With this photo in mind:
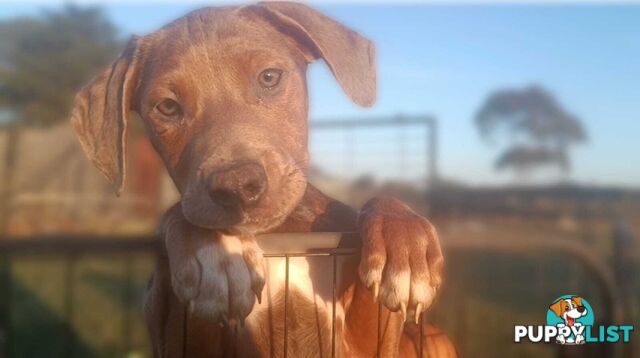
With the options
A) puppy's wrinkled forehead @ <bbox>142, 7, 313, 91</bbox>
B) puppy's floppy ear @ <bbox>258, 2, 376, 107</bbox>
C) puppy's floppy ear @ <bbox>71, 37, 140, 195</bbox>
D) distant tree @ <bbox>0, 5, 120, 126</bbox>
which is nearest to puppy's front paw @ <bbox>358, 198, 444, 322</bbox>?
puppy's floppy ear @ <bbox>258, 2, 376, 107</bbox>

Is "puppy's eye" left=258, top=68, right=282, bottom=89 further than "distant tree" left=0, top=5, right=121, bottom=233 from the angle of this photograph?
No

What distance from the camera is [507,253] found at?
5.59 ft

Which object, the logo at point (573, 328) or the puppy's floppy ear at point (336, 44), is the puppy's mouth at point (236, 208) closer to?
the puppy's floppy ear at point (336, 44)

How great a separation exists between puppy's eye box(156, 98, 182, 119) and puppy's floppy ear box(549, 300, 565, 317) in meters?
1.13

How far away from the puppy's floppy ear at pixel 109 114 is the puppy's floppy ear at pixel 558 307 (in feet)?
4.02

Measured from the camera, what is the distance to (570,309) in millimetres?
1688

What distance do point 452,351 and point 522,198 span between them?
0.51m

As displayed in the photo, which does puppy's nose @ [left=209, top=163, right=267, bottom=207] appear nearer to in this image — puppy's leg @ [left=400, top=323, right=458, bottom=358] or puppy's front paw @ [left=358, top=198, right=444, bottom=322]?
puppy's front paw @ [left=358, top=198, right=444, bottom=322]

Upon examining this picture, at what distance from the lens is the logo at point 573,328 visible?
65.6 inches

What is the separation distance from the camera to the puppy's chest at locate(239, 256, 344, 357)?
5.23ft

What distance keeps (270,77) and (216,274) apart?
626 millimetres

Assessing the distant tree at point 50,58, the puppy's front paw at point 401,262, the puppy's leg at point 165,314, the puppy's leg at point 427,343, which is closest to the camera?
the puppy's front paw at point 401,262

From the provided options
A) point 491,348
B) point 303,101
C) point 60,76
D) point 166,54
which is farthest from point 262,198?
point 60,76

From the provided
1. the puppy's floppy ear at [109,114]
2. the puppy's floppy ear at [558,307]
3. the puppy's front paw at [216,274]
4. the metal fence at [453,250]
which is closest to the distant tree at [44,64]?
the puppy's floppy ear at [109,114]
